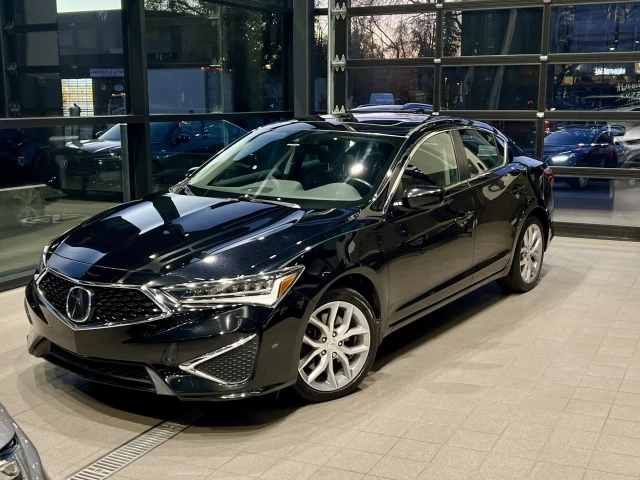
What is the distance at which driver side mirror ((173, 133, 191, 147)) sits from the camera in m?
9.45

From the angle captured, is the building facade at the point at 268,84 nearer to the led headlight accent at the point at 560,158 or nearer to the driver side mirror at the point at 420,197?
the led headlight accent at the point at 560,158

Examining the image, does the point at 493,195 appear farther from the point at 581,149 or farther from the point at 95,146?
the point at 95,146

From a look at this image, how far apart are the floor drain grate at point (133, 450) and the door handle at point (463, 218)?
92.8 inches

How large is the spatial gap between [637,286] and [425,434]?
4.08m

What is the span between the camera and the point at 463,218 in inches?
228

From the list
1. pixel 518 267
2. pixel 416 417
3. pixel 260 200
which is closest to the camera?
pixel 416 417

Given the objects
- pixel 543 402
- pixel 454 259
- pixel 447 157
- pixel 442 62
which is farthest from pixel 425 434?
pixel 442 62

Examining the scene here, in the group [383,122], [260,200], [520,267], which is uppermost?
[383,122]

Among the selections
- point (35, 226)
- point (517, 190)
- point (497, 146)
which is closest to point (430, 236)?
point (517, 190)

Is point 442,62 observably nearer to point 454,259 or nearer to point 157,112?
point 157,112

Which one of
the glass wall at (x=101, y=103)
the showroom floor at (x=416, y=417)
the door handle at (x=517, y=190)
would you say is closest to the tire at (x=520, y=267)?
the door handle at (x=517, y=190)

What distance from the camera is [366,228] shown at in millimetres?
4805

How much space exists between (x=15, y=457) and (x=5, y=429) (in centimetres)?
11

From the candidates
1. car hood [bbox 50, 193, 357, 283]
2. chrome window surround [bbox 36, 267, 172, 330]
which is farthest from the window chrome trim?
chrome window surround [bbox 36, 267, 172, 330]
